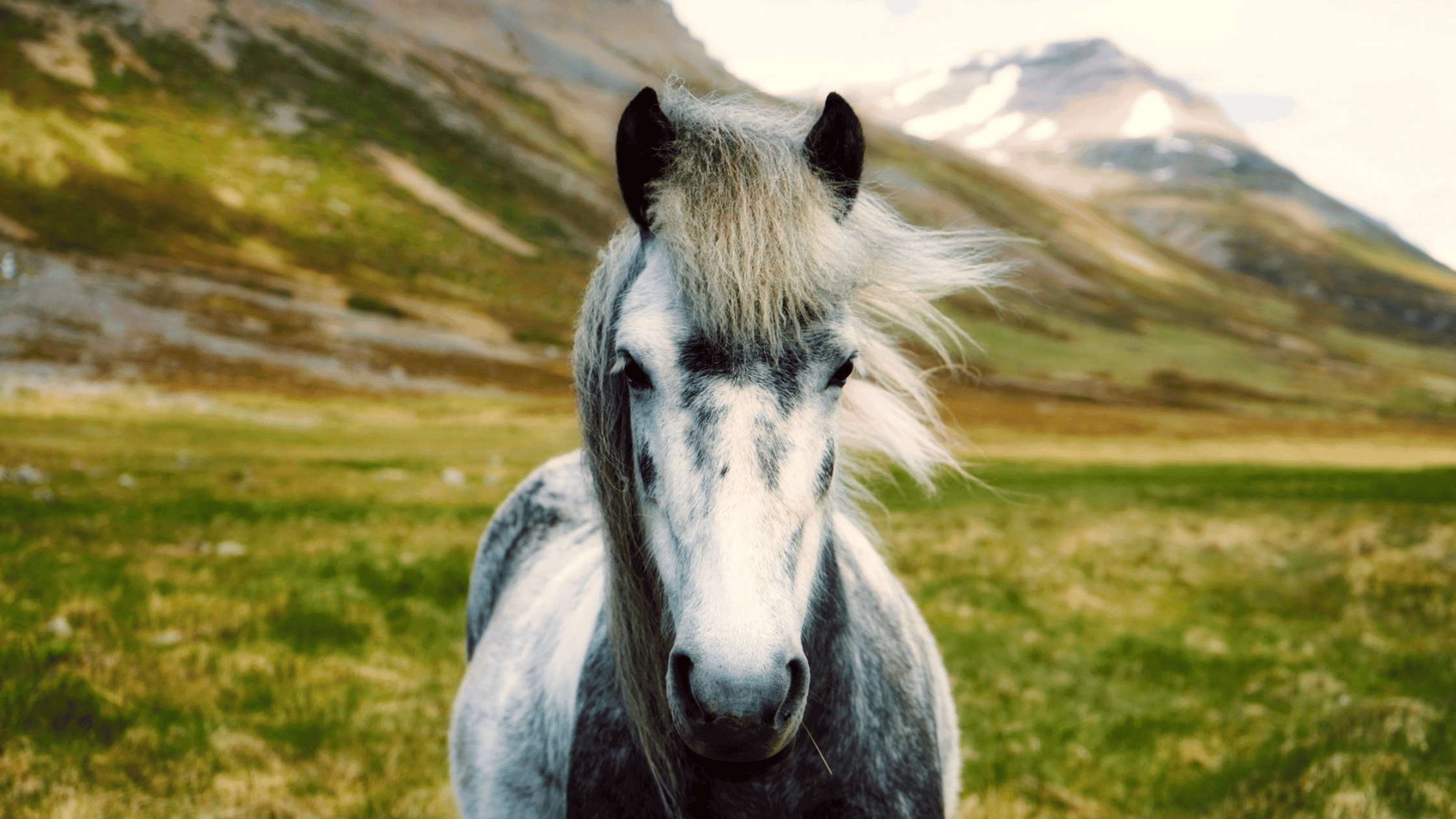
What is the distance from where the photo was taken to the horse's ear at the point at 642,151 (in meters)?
2.51

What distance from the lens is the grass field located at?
5281mm

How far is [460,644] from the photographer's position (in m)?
8.29

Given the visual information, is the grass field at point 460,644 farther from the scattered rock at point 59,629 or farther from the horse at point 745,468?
the horse at point 745,468

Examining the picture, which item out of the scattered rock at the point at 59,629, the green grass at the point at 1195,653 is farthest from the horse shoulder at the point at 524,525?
the scattered rock at the point at 59,629

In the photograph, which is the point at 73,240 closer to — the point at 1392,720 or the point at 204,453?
the point at 204,453

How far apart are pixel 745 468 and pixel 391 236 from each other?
86650mm

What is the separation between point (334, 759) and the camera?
5.54 metres

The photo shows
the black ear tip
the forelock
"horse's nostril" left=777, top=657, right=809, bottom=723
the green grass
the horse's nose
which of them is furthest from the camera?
the green grass

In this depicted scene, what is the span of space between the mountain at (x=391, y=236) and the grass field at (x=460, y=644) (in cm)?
505

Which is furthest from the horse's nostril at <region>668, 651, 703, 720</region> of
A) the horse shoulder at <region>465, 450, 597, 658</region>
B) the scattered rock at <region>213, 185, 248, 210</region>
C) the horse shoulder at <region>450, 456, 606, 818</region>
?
the scattered rock at <region>213, 185, 248, 210</region>

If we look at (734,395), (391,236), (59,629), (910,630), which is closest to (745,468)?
(734,395)

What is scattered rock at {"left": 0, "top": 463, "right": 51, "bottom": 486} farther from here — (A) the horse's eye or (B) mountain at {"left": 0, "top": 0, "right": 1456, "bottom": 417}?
(B) mountain at {"left": 0, "top": 0, "right": 1456, "bottom": 417}

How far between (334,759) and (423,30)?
161778 millimetres

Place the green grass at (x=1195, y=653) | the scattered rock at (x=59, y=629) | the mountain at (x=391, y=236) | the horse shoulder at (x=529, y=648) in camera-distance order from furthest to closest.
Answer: the mountain at (x=391, y=236), the scattered rock at (x=59, y=629), the green grass at (x=1195, y=653), the horse shoulder at (x=529, y=648)
